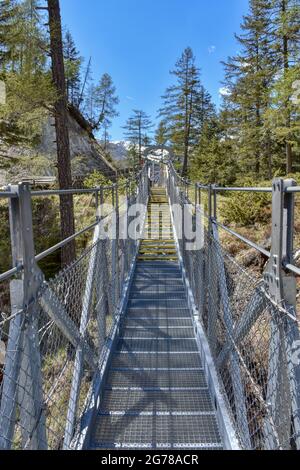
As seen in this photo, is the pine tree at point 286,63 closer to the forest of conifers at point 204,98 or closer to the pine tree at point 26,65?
the forest of conifers at point 204,98

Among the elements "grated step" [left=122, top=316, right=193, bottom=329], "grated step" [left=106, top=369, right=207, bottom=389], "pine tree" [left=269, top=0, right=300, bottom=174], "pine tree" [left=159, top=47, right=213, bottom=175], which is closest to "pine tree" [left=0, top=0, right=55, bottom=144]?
"grated step" [left=122, top=316, right=193, bottom=329]

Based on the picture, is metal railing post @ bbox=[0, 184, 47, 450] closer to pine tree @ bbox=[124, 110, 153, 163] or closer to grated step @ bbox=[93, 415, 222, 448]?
grated step @ bbox=[93, 415, 222, 448]

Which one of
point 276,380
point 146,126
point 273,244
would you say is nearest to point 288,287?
point 273,244

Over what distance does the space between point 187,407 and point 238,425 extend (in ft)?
2.02

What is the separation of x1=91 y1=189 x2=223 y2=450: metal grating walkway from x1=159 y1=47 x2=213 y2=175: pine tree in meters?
19.8

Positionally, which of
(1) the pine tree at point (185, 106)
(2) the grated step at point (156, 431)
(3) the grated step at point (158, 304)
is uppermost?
(1) the pine tree at point (185, 106)

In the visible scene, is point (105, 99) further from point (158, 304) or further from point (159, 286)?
point (158, 304)

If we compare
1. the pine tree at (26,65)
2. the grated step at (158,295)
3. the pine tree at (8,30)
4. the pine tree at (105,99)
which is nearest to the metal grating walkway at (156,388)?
the grated step at (158,295)

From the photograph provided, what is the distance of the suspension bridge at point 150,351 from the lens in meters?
1.14

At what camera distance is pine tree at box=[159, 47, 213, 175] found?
2271 centimetres

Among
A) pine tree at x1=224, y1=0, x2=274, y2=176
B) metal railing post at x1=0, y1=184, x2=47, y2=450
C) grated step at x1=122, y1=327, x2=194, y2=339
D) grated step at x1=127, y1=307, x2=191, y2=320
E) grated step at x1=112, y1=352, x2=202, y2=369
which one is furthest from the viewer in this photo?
pine tree at x1=224, y1=0, x2=274, y2=176

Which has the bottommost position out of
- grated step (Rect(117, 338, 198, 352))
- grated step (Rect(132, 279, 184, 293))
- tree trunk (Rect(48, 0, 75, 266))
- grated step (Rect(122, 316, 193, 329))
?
grated step (Rect(117, 338, 198, 352))

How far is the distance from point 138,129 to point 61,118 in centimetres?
2853

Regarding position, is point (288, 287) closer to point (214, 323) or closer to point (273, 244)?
point (273, 244)
